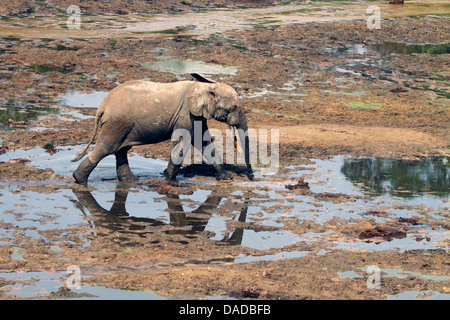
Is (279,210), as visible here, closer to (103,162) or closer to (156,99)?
(156,99)

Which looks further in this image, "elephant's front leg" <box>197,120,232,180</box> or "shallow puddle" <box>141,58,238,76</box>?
"shallow puddle" <box>141,58,238,76</box>

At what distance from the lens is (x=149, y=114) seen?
12.3 meters

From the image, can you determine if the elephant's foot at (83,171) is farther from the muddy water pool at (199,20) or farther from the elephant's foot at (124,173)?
the muddy water pool at (199,20)

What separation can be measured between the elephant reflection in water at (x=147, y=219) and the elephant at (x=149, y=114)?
25.2 inches

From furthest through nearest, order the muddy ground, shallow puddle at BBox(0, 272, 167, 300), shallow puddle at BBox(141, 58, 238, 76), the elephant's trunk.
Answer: shallow puddle at BBox(141, 58, 238, 76), the elephant's trunk, the muddy ground, shallow puddle at BBox(0, 272, 167, 300)

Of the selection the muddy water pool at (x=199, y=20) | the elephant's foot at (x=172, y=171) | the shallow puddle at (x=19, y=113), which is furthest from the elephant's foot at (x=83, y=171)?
the muddy water pool at (x=199, y=20)

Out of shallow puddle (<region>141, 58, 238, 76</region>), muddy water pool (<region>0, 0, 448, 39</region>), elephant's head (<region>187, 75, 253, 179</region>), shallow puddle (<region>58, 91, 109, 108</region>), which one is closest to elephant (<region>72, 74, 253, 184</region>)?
elephant's head (<region>187, 75, 253, 179</region>)

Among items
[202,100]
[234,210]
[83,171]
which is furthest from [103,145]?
[234,210]

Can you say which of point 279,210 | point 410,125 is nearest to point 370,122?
point 410,125

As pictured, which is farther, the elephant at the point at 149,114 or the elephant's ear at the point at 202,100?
Result: the elephant's ear at the point at 202,100

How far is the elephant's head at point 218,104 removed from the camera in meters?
12.3

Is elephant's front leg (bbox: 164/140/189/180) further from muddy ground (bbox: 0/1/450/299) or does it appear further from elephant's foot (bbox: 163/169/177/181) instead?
muddy ground (bbox: 0/1/450/299)

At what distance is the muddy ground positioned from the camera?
8.76 meters

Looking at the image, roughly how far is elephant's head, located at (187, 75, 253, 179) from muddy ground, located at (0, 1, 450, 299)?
3.16 ft
